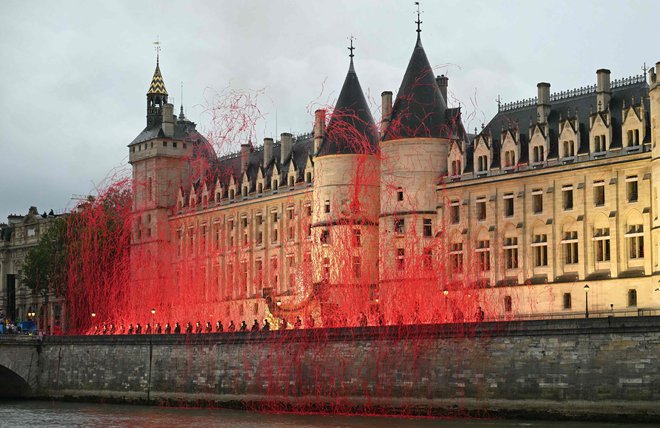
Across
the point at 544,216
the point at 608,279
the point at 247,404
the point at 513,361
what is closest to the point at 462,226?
the point at 544,216

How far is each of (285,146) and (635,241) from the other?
118 ft

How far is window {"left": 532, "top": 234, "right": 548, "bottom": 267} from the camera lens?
83.4 m

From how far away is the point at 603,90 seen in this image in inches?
3221

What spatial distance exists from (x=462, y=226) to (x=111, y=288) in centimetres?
2755

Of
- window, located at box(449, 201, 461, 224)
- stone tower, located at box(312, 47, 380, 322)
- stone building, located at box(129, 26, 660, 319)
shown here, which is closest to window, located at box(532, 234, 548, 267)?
stone building, located at box(129, 26, 660, 319)

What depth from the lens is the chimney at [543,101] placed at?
281ft

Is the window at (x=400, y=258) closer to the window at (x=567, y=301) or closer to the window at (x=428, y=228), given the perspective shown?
the window at (x=428, y=228)

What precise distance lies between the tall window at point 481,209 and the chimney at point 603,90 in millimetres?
9697

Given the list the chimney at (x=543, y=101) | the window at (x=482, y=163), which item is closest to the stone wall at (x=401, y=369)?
the window at (x=482, y=163)

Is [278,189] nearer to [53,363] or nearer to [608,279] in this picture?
[53,363]

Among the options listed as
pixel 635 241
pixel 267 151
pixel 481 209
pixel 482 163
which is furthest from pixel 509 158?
pixel 267 151

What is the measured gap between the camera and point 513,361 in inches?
2514

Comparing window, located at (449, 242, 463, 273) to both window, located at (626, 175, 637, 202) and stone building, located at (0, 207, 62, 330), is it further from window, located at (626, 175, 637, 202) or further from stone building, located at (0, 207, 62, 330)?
stone building, located at (0, 207, 62, 330)

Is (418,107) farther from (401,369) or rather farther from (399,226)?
(401,369)
